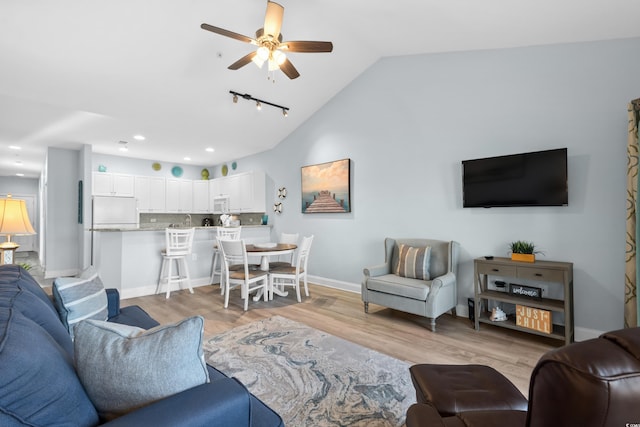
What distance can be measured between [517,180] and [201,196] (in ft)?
24.0

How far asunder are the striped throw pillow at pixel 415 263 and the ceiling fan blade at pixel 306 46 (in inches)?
97.6

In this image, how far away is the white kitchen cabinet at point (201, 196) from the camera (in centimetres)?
820

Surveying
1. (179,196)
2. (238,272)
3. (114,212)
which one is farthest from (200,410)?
(179,196)

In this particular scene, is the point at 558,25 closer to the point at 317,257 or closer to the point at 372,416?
the point at 372,416

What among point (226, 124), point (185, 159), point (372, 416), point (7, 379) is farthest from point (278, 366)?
point (185, 159)

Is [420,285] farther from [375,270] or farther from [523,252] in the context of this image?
[523,252]

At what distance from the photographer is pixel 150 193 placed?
750cm

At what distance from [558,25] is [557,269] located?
7.47 ft

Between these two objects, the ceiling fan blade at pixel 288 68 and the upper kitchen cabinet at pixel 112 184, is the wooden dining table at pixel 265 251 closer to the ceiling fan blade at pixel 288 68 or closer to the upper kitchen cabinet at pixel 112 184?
the ceiling fan blade at pixel 288 68

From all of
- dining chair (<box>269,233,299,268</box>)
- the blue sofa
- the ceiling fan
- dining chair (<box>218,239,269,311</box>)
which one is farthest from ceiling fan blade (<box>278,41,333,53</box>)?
dining chair (<box>269,233,299,268</box>)

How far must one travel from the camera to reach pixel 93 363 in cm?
94

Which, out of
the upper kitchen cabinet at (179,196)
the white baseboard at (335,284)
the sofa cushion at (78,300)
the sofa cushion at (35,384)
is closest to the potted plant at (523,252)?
the white baseboard at (335,284)

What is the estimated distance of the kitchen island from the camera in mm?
4488

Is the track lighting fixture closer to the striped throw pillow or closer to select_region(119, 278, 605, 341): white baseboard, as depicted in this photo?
select_region(119, 278, 605, 341): white baseboard
